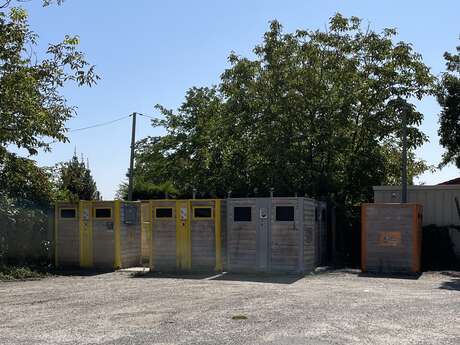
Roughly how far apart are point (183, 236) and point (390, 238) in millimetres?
5387

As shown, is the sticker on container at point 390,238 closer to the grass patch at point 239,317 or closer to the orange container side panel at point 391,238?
the orange container side panel at point 391,238

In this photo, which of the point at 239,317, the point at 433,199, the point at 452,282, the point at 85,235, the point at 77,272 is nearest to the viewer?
the point at 239,317

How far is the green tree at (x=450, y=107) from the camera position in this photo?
20.8 meters

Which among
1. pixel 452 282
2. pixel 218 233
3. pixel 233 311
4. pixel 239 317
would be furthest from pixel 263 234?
pixel 239 317

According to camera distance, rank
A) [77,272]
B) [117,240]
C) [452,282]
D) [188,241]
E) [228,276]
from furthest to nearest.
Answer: [117,240]
[77,272]
[188,241]
[228,276]
[452,282]

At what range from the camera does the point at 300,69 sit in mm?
20750

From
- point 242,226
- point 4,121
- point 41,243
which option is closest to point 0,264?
point 41,243

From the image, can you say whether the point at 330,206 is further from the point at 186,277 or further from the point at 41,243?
the point at 41,243

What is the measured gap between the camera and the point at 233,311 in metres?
9.81

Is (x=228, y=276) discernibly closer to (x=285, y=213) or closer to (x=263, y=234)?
(x=263, y=234)

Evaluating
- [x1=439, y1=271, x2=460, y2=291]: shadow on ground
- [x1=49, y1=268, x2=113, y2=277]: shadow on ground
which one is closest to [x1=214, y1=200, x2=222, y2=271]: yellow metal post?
[x1=49, y1=268, x2=113, y2=277]: shadow on ground

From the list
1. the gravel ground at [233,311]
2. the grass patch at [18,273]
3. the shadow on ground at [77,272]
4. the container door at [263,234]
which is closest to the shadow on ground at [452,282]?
the gravel ground at [233,311]

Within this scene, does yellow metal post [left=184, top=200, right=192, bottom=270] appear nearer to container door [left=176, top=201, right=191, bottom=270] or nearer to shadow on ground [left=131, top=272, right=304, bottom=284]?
container door [left=176, top=201, right=191, bottom=270]

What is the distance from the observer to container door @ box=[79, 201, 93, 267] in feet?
57.2
